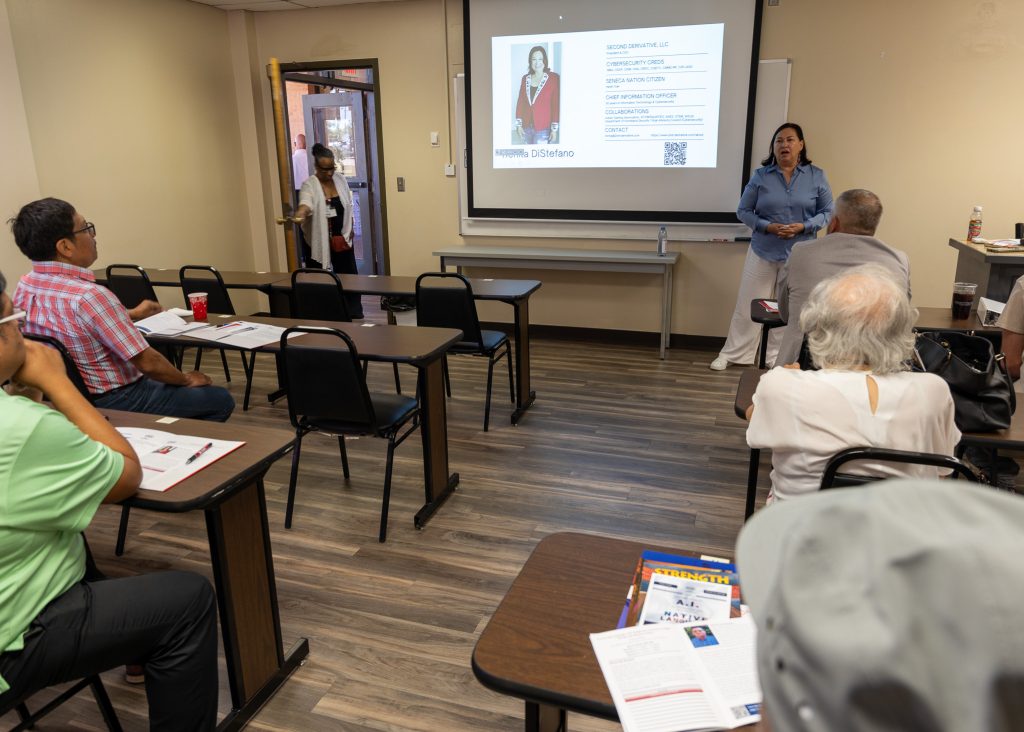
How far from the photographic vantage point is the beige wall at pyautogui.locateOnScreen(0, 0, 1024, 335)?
460cm

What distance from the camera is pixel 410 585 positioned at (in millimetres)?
2484

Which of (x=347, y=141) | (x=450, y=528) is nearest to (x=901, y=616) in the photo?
(x=450, y=528)

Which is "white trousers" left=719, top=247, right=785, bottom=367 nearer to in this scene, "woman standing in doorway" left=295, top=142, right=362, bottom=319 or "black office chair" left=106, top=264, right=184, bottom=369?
"woman standing in doorway" left=295, top=142, right=362, bottom=319

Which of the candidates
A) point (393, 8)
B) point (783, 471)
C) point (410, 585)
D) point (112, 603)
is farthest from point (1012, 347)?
point (393, 8)

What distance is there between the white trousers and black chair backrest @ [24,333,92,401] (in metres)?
3.91

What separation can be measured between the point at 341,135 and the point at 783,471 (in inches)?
273

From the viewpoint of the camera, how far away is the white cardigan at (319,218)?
18.4ft

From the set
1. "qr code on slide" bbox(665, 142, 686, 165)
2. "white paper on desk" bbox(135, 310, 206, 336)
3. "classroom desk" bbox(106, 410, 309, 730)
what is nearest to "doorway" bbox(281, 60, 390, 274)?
"qr code on slide" bbox(665, 142, 686, 165)

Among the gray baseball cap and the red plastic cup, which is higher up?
the gray baseball cap

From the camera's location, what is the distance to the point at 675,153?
5.29 meters

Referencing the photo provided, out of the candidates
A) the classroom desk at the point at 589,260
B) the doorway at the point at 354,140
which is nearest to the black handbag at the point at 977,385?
the classroom desk at the point at 589,260

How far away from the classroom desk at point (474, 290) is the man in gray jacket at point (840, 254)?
146 cm

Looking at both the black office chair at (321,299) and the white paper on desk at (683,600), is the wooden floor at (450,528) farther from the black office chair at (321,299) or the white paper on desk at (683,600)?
the black office chair at (321,299)

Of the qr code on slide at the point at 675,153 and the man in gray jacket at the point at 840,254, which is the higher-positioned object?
the qr code on slide at the point at 675,153
